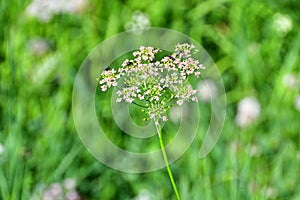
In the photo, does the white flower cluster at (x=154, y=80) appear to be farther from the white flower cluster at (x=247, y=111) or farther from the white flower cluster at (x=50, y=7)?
the white flower cluster at (x=50, y=7)

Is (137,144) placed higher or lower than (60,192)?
higher

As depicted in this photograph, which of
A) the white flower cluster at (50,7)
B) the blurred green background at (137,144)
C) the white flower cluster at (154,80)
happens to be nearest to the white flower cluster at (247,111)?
the blurred green background at (137,144)

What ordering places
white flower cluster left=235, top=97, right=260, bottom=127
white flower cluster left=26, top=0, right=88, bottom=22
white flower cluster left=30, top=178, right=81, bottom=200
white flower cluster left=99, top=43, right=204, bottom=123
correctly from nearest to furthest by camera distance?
1. white flower cluster left=99, top=43, right=204, bottom=123
2. white flower cluster left=30, top=178, right=81, bottom=200
3. white flower cluster left=235, top=97, right=260, bottom=127
4. white flower cluster left=26, top=0, right=88, bottom=22

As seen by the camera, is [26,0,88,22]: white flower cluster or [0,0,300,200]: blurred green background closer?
[0,0,300,200]: blurred green background

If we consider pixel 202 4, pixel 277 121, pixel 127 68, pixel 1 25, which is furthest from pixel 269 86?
pixel 127 68

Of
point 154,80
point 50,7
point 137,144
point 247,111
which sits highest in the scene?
point 50,7

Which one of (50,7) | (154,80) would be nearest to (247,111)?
Result: (50,7)

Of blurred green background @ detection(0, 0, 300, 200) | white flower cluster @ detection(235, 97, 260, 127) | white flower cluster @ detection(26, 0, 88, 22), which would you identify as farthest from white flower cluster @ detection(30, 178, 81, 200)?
white flower cluster @ detection(26, 0, 88, 22)

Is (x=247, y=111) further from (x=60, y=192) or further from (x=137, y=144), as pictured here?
(x=60, y=192)

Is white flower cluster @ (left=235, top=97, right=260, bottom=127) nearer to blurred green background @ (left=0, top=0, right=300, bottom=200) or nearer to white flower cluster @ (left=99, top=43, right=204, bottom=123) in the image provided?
blurred green background @ (left=0, top=0, right=300, bottom=200)
